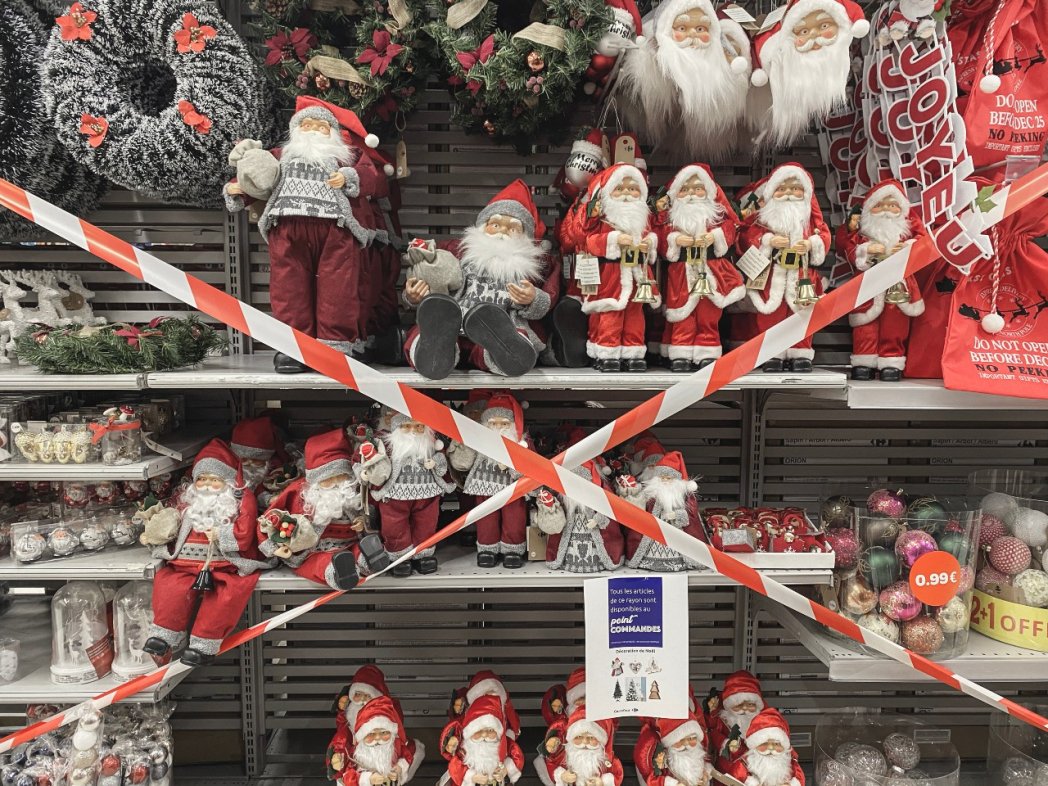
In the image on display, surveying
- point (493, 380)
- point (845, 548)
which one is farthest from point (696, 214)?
point (845, 548)

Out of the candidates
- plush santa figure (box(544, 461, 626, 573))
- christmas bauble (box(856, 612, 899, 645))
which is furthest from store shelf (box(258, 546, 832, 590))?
christmas bauble (box(856, 612, 899, 645))

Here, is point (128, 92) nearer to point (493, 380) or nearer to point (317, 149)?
point (317, 149)

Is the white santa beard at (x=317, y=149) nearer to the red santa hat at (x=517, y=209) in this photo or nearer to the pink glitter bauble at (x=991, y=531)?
the red santa hat at (x=517, y=209)

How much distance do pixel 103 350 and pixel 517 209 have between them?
1115 millimetres

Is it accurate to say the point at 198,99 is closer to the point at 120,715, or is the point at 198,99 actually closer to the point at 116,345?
the point at 116,345

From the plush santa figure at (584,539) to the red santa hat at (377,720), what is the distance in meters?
0.61

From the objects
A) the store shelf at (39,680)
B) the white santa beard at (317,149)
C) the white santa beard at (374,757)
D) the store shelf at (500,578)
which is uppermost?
the white santa beard at (317,149)

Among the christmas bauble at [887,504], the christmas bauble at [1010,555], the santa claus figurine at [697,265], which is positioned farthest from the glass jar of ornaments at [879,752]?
the santa claus figurine at [697,265]

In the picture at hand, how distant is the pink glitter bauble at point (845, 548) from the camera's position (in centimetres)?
179

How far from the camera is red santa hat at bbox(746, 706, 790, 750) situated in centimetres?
175

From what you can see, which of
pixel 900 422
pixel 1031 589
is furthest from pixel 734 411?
pixel 1031 589

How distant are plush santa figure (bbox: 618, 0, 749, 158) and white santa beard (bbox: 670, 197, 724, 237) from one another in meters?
0.22

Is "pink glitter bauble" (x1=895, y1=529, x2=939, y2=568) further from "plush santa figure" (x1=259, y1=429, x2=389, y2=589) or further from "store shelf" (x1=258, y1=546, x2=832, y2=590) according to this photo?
"plush santa figure" (x1=259, y1=429, x2=389, y2=589)

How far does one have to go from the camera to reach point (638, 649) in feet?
5.53
